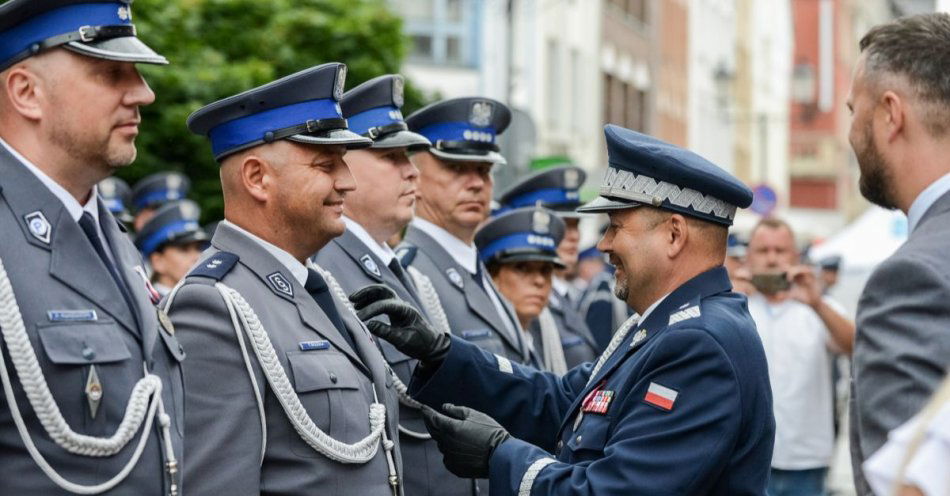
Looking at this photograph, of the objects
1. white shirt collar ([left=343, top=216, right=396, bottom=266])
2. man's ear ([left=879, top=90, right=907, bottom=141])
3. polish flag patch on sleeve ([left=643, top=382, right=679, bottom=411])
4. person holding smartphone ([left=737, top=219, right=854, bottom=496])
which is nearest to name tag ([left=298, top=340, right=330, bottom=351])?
polish flag patch on sleeve ([left=643, top=382, right=679, bottom=411])

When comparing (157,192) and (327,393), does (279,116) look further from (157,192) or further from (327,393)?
(157,192)

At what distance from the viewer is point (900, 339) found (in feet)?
12.6

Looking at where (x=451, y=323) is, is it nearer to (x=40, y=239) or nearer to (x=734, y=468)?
(x=734, y=468)

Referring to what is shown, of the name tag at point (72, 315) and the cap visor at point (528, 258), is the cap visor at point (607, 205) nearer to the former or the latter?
the name tag at point (72, 315)

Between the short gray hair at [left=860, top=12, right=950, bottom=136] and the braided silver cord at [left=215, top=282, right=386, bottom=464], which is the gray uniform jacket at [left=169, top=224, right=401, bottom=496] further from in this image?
the short gray hair at [left=860, top=12, right=950, bottom=136]

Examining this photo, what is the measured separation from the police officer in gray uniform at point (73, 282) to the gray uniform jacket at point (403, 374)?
64.3 inches

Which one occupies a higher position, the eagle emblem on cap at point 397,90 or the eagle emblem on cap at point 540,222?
the eagle emblem on cap at point 397,90

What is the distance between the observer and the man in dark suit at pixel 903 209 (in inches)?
150

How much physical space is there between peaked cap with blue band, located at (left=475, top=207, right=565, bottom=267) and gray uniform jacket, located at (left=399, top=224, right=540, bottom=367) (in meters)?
1.09

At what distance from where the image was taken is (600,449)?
16.3 feet

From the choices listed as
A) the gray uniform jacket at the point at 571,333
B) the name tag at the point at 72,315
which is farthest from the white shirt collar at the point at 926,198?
the gray uniform jacket at the point at 571,333

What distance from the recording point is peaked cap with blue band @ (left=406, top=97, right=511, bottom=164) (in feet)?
23.6

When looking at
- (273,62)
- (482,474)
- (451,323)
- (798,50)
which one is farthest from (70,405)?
(798,50)

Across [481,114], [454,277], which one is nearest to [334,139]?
[454,277]
